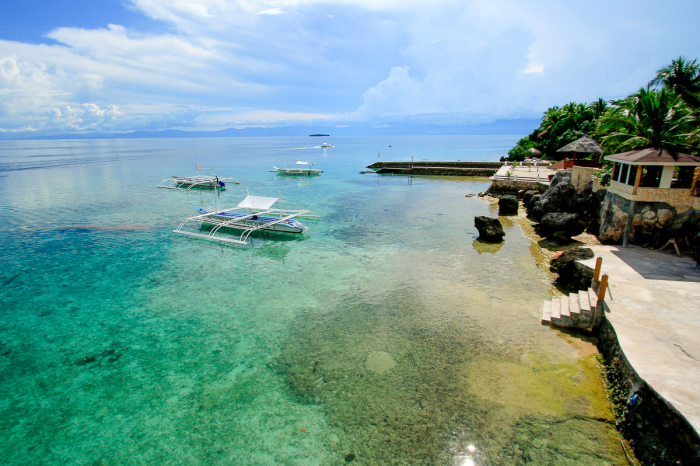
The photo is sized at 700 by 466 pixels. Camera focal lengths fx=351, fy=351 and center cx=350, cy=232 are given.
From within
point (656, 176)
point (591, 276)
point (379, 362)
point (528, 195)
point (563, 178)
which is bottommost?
point (379, 362)

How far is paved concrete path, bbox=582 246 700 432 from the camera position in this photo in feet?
20.2

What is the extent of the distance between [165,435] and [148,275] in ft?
33.0

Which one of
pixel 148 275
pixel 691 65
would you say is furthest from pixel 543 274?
pixel 691 65

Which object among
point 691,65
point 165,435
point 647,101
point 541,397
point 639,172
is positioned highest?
point 691,65

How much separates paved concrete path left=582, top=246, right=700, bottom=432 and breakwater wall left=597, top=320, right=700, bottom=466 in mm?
159

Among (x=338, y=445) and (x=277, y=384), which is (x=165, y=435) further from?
(x=338, y=445)

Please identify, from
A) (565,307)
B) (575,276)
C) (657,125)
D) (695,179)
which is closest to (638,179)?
(695,179)

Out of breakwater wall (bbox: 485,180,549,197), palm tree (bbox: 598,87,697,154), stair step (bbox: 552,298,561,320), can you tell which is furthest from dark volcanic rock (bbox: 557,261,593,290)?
breakwater wall (bbox: 485,180,549,197)

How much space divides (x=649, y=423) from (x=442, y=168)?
4729 centimetres

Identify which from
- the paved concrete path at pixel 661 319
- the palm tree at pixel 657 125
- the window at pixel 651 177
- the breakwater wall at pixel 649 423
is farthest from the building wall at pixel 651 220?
the breakwater wall at pixel 649 423

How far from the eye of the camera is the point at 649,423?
6.07 metres

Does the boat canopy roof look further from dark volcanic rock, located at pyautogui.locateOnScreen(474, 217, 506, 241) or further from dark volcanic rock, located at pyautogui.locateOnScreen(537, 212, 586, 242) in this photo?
dark volcanic rock, located at pyautogui.locateOnScreen(537, 212, 586, 242)

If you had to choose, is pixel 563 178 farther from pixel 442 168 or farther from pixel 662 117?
pixel 442 168

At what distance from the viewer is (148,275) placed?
50.4 ft
